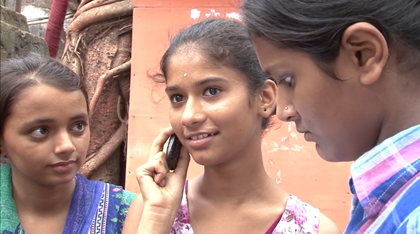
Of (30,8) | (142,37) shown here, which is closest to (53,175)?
(142,37)

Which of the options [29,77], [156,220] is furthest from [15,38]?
[156,220]

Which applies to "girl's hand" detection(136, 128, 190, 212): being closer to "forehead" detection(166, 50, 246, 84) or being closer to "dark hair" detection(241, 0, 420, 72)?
"forehead" detection(166, 50, 246, 84)

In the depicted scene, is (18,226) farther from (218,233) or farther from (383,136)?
(383,136)

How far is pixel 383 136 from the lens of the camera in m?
0.77

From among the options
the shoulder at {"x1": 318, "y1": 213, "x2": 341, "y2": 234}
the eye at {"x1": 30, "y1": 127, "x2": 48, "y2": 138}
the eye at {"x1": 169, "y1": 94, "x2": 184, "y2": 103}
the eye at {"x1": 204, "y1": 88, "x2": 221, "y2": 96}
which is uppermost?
the eye at {"x1": 204, "y1": 88, "x2": 221, "y2": 96}

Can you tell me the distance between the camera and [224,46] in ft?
4.72

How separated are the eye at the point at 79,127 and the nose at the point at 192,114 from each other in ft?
1.22

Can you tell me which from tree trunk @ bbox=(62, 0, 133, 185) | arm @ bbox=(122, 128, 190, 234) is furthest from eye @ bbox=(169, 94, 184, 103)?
tree trunk @ bbox=(62, 0, 133, 185)

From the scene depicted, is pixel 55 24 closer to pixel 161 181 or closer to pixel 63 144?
pixel 63 144

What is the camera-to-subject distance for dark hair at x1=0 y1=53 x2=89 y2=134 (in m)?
1.38

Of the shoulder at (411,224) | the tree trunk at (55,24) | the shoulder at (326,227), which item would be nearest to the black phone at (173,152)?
the shoulder at (326,227)

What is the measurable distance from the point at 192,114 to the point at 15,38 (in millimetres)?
1021

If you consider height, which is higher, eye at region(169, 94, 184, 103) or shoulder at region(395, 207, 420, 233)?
eye at region(169, 94, 184, 103)

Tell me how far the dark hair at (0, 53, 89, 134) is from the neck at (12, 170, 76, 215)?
0.21 meters
